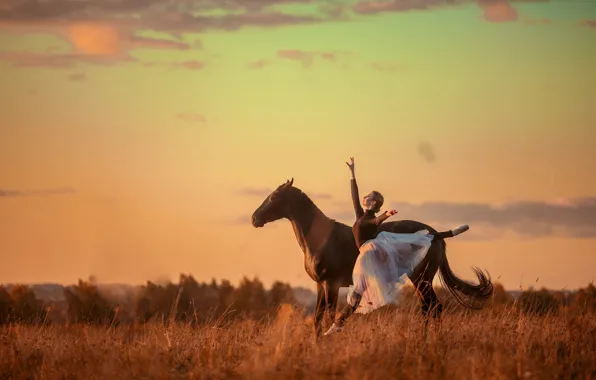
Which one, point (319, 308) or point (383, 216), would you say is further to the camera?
point (319, 308)

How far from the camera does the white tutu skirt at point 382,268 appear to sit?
56.8ft

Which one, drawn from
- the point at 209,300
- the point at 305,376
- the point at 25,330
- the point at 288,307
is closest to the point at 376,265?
the point at 288,307

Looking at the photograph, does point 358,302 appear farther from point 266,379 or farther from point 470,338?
point 266,379

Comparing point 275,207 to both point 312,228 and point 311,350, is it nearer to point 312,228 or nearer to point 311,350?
point 312,228

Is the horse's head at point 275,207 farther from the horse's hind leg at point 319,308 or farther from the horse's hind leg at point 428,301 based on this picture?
the horse's hind leg at point 428,301

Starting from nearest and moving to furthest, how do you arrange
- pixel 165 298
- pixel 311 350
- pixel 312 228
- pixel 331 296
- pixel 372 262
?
pixel 311 350
pixel 372 262
pixel 331 296
pixel 312 228
pixel 165 298

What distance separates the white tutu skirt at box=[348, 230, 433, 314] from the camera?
1731 cm

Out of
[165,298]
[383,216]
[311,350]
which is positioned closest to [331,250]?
[383,216]

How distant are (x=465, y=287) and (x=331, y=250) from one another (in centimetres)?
251

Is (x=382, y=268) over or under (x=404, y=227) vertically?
under

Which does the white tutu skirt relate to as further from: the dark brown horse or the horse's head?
the horse's head

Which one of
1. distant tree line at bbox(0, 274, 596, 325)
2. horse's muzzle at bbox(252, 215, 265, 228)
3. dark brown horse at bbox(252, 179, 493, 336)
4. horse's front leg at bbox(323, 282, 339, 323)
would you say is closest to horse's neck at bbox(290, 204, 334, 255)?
dark brown horse at bbox(252, 179, 493, 336)

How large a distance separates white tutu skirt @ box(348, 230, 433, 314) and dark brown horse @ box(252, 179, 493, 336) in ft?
1.18

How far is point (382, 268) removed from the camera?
17438 millimetres
